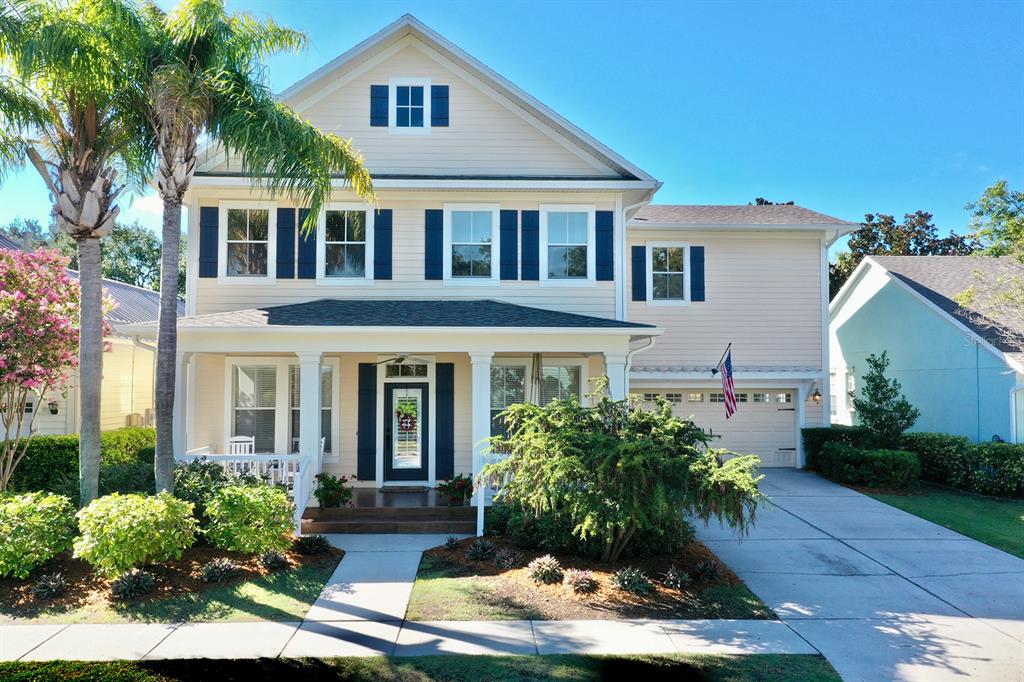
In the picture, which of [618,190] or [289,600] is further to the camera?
[618,190]

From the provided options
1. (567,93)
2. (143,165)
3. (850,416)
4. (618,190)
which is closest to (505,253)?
(618,190)

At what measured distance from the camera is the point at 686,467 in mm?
7328

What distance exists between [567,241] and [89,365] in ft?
28.0

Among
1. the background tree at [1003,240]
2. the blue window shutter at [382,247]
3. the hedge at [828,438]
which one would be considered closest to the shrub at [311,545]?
the blue window shutter at [382,247]

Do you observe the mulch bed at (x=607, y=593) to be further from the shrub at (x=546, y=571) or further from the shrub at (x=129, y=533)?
the shrub at (x=129, y=533)

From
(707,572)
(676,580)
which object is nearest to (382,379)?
(676,580)

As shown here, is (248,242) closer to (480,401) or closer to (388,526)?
(480,401)

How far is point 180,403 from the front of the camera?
36.1 feet

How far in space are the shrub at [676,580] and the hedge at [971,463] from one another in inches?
382

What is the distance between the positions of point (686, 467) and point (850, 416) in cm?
1589

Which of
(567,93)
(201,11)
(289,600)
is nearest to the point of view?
(289,600)

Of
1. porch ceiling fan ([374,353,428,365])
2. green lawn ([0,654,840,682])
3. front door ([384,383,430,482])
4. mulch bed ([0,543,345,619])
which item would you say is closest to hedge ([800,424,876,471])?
front door ([384,383,430,482])

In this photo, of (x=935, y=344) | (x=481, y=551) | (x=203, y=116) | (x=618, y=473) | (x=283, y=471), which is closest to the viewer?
(x=618, y=473)

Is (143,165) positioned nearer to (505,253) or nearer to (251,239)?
(251,239)
